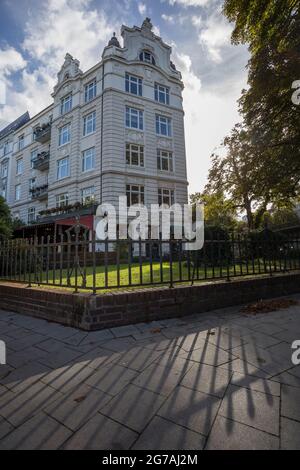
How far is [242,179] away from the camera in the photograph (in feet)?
48.3

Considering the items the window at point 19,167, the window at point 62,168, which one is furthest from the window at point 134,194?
the window at point 19,167

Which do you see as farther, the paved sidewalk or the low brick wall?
the low brick wall

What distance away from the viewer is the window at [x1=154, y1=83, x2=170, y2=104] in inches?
938

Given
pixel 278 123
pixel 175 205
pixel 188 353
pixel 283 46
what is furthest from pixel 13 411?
pixel 175 205

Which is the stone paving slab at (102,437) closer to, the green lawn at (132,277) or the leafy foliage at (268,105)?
the green lawn at (132,277)

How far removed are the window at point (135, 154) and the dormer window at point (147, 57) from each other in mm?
8636

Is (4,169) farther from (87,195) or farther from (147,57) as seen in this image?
(147,57)

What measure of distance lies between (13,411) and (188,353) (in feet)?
6.46

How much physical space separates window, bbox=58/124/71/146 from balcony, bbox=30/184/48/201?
4980 mm

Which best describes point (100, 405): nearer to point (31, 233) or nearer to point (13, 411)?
point (13, 411)

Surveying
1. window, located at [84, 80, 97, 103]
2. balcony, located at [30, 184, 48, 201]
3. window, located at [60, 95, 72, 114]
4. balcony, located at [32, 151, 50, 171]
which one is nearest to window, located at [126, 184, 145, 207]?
window, located at [84, 80, 97, 103]

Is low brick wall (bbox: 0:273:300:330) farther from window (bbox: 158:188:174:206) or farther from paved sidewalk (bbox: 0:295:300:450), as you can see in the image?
window (bbox: 158:188:174:206)

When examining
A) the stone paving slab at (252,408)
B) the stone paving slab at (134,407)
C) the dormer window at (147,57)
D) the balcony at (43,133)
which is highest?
the dormer window at (147,57)

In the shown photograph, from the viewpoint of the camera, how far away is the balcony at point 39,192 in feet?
86.3
